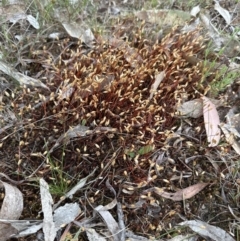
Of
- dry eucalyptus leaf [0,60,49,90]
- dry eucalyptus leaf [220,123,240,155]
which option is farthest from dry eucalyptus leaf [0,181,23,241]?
dry eucalyptus leaf [220,123,240,155]

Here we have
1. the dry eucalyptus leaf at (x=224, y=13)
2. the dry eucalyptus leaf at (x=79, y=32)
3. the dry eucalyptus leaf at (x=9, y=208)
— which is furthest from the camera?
the dry eucalyptus leaf at (x=224, y=13)

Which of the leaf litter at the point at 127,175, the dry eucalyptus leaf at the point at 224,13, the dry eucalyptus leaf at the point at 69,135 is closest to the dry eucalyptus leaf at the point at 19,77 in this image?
the leaf litter at the point at 127,175

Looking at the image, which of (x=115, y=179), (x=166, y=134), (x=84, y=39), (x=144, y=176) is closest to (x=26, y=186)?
(x=115, y=179)

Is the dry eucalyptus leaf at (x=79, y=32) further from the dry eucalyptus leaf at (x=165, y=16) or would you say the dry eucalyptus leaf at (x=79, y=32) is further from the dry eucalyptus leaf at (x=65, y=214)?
the dry eucalyptus leaf at (x=65, y=214)

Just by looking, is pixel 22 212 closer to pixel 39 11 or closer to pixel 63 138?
pixel 63 138

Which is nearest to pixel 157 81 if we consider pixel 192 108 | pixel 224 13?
pixel 192 108

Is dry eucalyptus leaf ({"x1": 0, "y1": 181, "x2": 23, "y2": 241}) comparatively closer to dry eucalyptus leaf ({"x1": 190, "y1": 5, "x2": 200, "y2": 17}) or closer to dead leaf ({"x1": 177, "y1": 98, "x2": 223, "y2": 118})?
dead leaf ({"x1": 177, "y1": 98, "x2": 223, "y2": 118})

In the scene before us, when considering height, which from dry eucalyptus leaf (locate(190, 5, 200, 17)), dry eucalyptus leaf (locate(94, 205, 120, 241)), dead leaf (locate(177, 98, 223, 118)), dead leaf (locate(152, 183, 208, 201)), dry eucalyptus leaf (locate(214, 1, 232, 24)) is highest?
Result: dry eucalyptus leaf (locate(214, 1, 232, 24))
